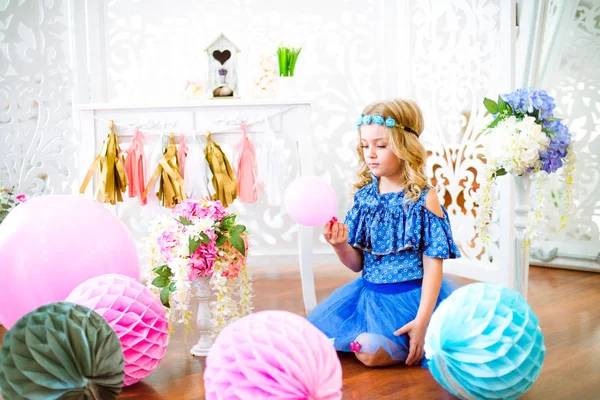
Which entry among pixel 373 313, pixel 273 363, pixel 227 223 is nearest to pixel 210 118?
pixel 227 223

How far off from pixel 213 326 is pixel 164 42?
2128 mm

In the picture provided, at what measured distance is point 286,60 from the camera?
3066 mm

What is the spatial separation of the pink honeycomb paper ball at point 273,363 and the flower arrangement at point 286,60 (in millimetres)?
1861

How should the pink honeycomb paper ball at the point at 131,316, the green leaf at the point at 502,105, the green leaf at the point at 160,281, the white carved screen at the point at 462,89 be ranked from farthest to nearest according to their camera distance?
the white carved screen at the point at 462,89 → the green leaf at the point at 502,105 → the green leaf at the point at 160,281 → the pink honeycomb paper ball at the point at 131,316

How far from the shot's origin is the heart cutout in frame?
3123 mm

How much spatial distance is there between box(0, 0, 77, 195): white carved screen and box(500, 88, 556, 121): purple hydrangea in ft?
7.93

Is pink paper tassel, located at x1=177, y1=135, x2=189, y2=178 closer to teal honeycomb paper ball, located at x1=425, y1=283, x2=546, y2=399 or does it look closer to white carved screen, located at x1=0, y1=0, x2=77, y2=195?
white carved screen, located at x1=0, y1=0, x2=77, y2=195

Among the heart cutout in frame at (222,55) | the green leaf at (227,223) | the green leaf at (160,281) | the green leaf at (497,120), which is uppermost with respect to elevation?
the heart cutout in frame at (222,55)

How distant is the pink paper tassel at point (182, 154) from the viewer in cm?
279

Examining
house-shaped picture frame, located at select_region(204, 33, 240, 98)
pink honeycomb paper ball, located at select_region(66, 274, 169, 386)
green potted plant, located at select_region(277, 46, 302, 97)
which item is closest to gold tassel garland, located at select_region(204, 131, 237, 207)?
house-shaped picture frame, located at select_region(204, 33, 240, 98)

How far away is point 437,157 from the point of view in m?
3.49

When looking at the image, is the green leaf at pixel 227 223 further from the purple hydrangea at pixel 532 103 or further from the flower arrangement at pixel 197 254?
the purple hydrangea at pixel 532 103

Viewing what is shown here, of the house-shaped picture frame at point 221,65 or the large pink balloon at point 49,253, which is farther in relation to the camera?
the house-shaped picture frame at point 221,65

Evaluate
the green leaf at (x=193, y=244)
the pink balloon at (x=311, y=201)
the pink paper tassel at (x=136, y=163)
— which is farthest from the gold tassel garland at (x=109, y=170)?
the pink balloon at (x=311, y=201)
